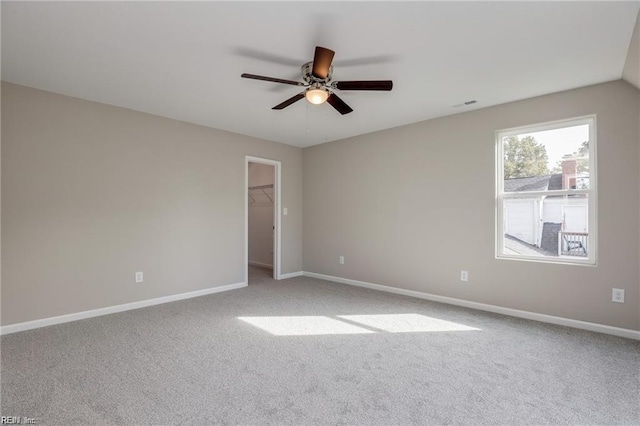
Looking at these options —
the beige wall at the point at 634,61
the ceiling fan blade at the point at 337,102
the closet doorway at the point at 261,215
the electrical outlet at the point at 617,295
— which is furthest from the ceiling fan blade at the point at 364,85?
the closet doorway at the point at 261,215

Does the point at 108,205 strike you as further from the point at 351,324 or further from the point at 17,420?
the point at 351,324

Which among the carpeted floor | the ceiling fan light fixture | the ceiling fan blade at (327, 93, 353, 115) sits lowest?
the carpeted floor

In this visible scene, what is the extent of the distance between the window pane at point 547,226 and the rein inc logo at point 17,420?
4307 millimetres

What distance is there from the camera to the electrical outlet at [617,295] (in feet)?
9.48

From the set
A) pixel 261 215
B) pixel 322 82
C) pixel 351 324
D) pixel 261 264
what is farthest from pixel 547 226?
pixel 261 264

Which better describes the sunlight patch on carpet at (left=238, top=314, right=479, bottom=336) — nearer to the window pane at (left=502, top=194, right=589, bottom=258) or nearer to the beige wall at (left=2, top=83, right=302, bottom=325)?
the window pane at (left=502, top=194, right=589, bottom=258)

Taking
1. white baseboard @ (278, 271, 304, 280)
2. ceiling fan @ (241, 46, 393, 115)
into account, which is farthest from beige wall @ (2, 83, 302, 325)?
ceiling fan @ (241, 46, 393, 115)

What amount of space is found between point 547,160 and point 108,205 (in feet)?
16.5

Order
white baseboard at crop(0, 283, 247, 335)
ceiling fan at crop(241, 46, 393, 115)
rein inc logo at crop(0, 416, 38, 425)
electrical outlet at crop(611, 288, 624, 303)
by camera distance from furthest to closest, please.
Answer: white baseboard at crop(0, 283, 247, 335) → electrical outlet at crop(611, 288, 624, 303) → ceiling fan at crop(241, 46, 393, 115) → rein inc logo at crop(0, 416, 38, 425)

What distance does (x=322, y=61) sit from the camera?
215cm

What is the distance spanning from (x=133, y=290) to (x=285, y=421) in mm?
2964

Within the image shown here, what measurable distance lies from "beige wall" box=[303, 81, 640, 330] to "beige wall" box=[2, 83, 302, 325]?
5.61 ft

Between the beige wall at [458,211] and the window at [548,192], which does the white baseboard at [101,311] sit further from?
the window at [548,192]

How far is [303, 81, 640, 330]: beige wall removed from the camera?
2910 millimetres
